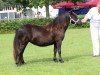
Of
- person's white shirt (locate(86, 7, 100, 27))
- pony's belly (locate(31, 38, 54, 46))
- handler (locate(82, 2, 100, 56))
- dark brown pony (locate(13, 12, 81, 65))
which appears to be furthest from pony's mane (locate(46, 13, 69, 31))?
person's white shirt (locate(86, 7, 100, 27))

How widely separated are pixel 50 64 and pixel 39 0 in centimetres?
2869

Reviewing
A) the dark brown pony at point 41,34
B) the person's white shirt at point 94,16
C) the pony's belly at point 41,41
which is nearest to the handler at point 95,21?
the person's white shirt at point 94,16

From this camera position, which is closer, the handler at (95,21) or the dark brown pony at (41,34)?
the dark brown pony at (41,34)

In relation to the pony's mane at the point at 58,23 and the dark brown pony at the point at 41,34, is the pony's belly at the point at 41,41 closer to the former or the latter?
the dark brown pony at the point at 41,34

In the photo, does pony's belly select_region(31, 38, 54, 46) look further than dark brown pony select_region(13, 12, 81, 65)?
Yes

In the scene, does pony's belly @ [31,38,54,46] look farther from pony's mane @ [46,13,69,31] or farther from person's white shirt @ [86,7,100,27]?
person's white shirt @ [86,7,100,27]

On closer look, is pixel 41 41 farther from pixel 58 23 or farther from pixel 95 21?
pixel 95 21

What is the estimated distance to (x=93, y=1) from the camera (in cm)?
3959

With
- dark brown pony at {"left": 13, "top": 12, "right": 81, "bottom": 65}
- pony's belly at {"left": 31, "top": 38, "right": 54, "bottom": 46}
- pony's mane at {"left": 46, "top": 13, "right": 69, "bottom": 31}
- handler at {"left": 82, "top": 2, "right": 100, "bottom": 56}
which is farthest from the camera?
handler at {"left": 82, "top": 2, "right": 100, "bottom": 56}

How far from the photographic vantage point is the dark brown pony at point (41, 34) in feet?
42.0

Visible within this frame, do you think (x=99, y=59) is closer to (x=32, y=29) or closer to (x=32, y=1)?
(x=32, y=29)

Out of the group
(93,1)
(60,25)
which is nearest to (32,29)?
(60,25)

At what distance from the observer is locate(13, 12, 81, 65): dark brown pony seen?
42.0ft

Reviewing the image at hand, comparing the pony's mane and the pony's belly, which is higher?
the pony's mane
